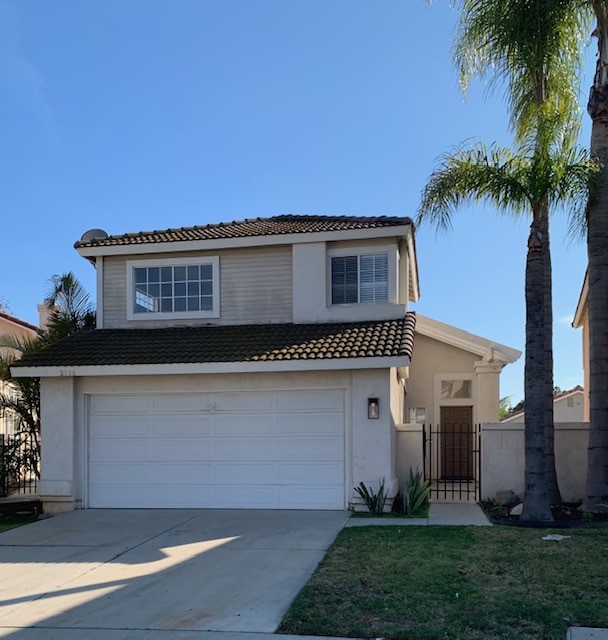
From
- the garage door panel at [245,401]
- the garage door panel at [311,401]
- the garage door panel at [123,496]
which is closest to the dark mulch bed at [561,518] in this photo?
the garage door panel at [311,401]

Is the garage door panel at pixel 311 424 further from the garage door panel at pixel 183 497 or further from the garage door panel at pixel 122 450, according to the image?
the garage door panel at pixel 122 450

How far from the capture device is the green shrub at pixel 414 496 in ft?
37.3

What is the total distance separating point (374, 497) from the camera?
454 inches

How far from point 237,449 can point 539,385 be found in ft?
18.5

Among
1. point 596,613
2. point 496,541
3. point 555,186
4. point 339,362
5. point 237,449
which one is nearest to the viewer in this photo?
point 596,613

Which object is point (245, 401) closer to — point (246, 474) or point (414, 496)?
point (246, 474)

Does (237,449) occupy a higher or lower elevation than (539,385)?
lower

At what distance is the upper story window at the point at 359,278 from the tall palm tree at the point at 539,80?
3348mm

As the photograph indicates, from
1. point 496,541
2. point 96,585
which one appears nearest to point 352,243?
point 496,541

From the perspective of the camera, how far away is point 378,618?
5988mm

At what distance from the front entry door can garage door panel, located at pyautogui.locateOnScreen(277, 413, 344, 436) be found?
19.3 feet

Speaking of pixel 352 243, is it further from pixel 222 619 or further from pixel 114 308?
pixel 222 619

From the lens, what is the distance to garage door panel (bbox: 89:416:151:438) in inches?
508

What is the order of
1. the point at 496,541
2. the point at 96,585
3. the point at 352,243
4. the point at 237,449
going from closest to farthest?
the point at 96,585, the point at 496,541, the point at 237,449, the point at 352,243
